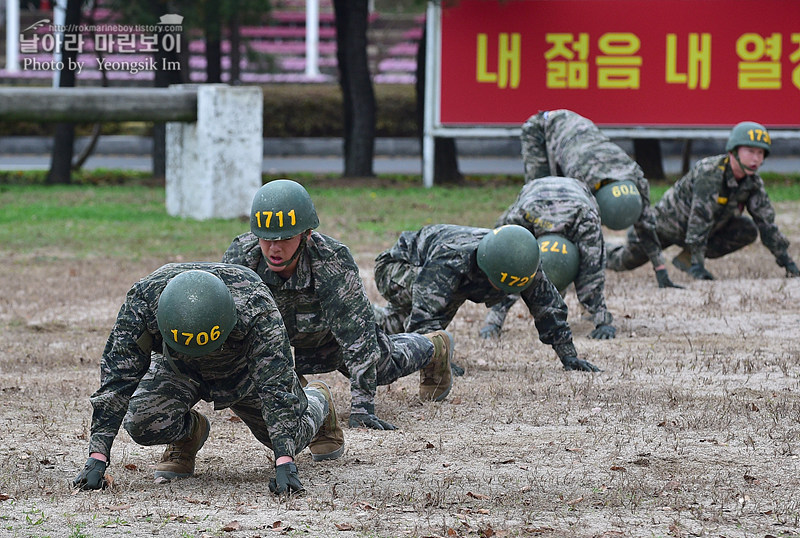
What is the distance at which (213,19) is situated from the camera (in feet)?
69.1

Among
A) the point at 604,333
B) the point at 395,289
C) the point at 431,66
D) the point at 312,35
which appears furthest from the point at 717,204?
the point at 312,35

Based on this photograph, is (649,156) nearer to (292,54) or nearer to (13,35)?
(292,54)

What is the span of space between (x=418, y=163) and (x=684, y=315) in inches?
685

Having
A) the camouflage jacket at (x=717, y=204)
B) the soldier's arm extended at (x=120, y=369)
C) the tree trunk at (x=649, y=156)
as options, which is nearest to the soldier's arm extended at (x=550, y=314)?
the soldier's arm extended at (x=120, y=369)

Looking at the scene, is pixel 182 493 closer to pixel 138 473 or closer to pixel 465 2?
pixel 138 473

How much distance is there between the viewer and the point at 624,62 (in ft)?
67.9

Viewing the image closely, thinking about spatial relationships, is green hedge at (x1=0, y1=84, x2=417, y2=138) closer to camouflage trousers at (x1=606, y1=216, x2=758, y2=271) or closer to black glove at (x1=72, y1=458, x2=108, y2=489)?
camouflage trousers at (x1=606, y1=216, x2=758, y2=271)

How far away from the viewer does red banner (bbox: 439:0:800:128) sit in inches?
809

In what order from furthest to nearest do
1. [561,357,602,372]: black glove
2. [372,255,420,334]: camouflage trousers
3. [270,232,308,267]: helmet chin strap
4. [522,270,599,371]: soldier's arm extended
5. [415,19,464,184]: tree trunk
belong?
[415,19,464,184]: tree trunk
[372,255,420,334]: camouflage trousers
[561,357,602,372]: black glove
[522,270,599,371]: soldier's arm extended
[270,232,308,267]: helmet chin strap

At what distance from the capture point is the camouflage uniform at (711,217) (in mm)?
12508

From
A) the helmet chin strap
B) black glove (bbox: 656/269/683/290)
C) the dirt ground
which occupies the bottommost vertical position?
the dirt ground

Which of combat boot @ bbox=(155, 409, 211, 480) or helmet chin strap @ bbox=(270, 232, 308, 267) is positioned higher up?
helmet chin strap @ bbox=(270, 232, 308, 267)

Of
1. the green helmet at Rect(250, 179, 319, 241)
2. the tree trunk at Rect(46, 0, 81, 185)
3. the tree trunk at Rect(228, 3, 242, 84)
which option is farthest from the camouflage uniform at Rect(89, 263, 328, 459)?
the tree trunk at Rect(228, 3, 242, 84)

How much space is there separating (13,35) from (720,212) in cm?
2374
